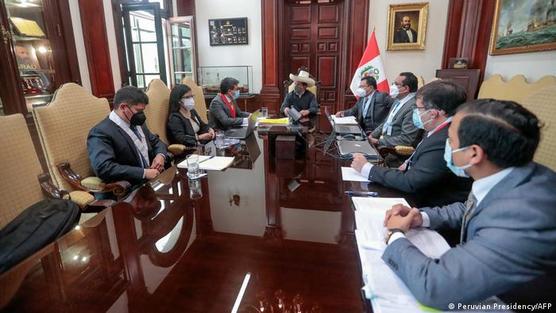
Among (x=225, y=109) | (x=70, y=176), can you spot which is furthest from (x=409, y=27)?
(x=70, y=176)

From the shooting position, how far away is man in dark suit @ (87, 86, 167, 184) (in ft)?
5.57

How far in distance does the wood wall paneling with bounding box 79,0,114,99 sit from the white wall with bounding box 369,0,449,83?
12.5 feet

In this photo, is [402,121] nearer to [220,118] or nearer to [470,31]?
[220,118]

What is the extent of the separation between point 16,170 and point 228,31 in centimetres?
452

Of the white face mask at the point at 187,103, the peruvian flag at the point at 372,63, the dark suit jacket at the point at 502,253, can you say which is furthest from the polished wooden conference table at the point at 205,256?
the peruvian flag at the point at 372,63

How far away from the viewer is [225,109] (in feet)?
10.4

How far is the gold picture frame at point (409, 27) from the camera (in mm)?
4695

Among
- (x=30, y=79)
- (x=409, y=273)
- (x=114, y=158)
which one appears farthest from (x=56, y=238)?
(x=30, y=79)

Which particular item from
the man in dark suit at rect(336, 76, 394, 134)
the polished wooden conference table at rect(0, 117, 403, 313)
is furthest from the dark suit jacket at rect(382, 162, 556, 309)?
the man in dark suit at rect(336, 76, 394, 134)

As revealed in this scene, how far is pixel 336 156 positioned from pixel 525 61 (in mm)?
2695

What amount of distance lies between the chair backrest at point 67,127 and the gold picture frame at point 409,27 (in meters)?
4.45

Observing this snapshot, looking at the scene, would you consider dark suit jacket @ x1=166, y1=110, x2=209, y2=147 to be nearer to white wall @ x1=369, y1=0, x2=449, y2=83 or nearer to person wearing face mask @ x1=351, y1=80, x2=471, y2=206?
person wearing face mask @ x1=351, y1=80, x2=471, y2=206

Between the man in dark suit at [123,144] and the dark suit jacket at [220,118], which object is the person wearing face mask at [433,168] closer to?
the man in dark suit at [123,144]

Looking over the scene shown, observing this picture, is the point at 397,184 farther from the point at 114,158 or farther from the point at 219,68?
the point at 219,68
